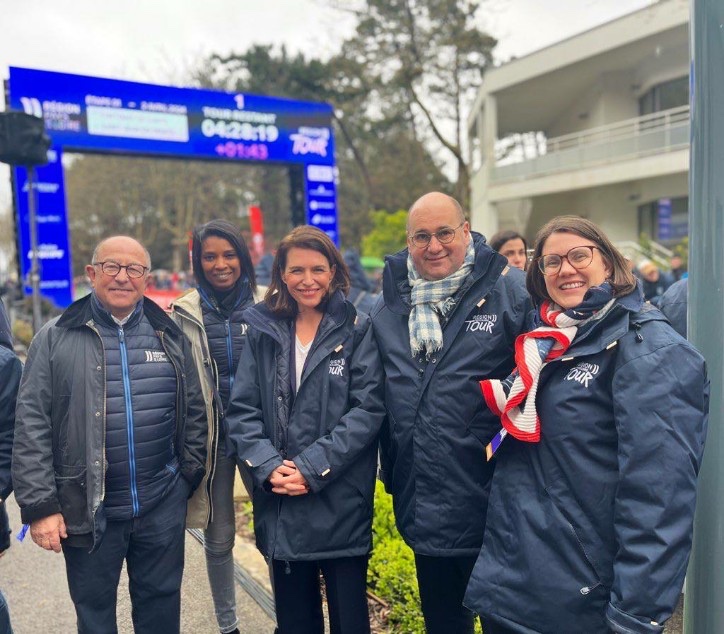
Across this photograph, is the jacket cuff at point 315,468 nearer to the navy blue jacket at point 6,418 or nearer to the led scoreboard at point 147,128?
the navy blue jacket at point 6,418

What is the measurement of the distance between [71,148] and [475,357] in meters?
11.1

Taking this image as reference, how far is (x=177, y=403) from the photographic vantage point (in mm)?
2779

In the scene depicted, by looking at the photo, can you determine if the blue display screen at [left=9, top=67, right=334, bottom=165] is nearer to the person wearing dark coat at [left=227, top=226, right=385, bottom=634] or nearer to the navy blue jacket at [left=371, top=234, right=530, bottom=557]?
the person wearing dark coat at [left=227, top=226, right=385, bottom=634]

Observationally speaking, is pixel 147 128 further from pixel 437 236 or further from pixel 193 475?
pixel 437 236

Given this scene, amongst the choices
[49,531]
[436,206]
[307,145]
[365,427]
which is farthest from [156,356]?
[307,145]

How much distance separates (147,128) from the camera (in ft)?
39.2

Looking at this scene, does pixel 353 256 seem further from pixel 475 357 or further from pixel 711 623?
pixel 711 623

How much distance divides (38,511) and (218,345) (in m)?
1.10

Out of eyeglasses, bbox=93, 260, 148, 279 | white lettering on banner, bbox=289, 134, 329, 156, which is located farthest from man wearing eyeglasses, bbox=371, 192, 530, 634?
white lettering on banner, bbox=289, 134, 329, 156

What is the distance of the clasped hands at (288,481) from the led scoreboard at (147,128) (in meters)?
Result: 10.2

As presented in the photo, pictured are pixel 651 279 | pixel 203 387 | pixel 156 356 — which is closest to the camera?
pixel 156 356

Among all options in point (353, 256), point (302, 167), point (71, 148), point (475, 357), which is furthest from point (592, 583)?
point (302, 167)

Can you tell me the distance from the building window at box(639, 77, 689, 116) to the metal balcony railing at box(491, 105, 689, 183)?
1.61ft

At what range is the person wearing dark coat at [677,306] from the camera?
3.27 meters
